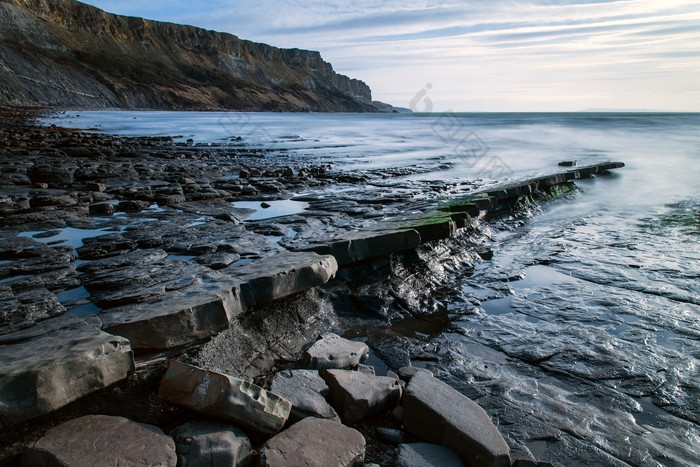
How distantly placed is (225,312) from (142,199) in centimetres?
503

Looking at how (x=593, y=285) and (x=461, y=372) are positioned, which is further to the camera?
(x=593, y=285)

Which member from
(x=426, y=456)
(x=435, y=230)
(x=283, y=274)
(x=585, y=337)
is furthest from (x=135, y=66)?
(x=426, y=456)

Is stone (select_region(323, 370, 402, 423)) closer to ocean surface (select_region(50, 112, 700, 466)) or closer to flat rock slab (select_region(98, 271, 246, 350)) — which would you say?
ocean surface (select_region(50, 112, 700, 466))

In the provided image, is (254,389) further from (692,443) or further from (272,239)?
(272,239)

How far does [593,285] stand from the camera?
16.4 feet

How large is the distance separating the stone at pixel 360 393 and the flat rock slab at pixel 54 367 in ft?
3.67

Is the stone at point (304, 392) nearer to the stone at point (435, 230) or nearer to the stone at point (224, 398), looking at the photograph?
the stone at point (224, 398)

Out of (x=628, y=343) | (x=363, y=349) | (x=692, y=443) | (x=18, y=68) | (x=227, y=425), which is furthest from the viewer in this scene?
(x=18, y=68)

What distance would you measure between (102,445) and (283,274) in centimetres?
187

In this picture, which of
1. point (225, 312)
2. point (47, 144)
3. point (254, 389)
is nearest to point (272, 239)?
point (225, 312)

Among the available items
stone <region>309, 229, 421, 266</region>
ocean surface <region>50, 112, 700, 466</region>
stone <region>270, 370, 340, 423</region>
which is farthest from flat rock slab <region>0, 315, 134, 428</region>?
stone <region>309, 229, 421, 266</region>

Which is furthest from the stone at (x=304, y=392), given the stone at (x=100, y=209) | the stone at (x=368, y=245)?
the stone at (x=100, y=209)

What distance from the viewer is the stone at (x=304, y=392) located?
2480 millimetres

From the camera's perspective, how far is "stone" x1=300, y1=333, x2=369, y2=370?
3.03m
